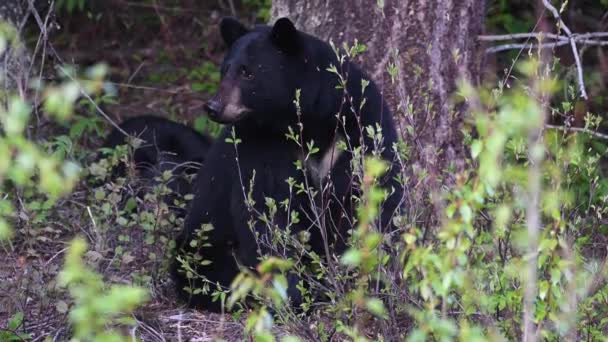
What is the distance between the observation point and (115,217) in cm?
577

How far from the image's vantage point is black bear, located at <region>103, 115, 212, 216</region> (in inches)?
272

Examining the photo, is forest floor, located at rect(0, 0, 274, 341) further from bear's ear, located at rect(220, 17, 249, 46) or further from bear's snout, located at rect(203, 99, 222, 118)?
bear's ear, located at rect(220, 17, 249, 46)

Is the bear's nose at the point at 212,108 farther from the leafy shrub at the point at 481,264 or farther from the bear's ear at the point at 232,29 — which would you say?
the leafy shrub at the point at 481,264

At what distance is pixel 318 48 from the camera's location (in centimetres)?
478

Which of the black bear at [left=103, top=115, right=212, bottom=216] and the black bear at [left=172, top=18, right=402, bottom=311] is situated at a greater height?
the black bear at [left=172, top=18, right=402, bottom=311]

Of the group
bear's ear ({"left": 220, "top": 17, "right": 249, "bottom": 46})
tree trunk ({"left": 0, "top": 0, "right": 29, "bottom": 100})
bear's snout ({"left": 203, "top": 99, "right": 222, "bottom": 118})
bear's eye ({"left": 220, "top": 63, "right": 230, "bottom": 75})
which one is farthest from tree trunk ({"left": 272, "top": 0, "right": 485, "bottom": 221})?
tree trunk ({"left": 0, "top": 0, "right": 29, "bottom": 100})

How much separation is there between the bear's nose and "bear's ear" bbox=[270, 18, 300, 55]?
0.40 meters

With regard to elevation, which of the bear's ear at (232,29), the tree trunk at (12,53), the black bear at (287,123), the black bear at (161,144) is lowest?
the black bear at (161,144)

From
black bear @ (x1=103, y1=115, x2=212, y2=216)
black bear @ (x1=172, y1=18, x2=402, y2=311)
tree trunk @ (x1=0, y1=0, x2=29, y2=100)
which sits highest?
black bear @ (x1=172, y1=18, x2=402, y2=311)

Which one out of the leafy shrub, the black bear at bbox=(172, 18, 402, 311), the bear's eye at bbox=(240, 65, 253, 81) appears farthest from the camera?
the bear's eye at bbox=(240, 65, 253, 81)

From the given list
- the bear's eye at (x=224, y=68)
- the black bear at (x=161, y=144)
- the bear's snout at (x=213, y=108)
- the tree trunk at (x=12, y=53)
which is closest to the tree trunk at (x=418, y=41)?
the bear's eye at (x=224, y=68)

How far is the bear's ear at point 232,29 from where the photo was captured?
4.97m

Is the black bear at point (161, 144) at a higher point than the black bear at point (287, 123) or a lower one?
lower

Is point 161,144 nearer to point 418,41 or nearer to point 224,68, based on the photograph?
point 418,41
